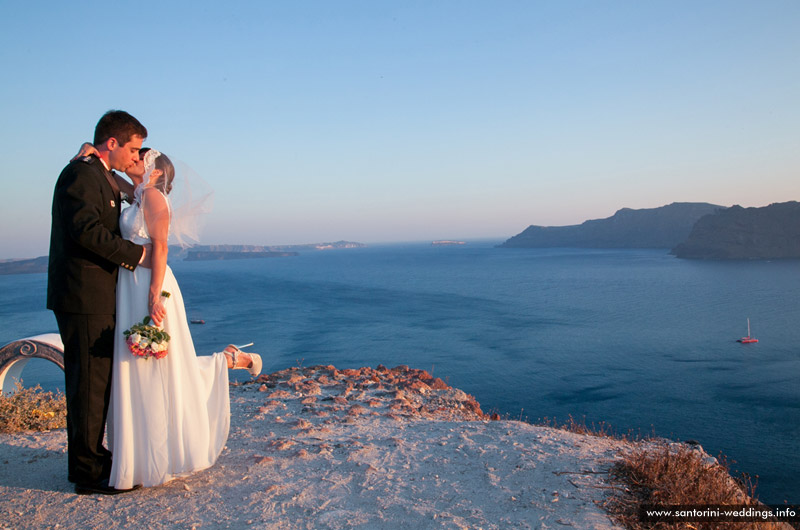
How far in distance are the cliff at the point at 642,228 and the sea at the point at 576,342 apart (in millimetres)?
81826

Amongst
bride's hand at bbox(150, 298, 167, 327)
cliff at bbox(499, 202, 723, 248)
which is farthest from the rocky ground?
cliff at bbox(499, 202, 723, 248)

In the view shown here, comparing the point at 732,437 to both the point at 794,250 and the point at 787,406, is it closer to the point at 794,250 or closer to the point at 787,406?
the point at 787,406

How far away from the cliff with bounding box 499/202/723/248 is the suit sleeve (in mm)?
169796

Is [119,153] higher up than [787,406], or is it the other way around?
[119,153]

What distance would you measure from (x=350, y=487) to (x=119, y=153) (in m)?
2.62

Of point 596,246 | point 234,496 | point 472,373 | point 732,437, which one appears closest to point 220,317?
point 472,373

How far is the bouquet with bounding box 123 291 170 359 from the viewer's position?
2.73m

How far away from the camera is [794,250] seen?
96.8 metres

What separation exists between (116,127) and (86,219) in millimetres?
620

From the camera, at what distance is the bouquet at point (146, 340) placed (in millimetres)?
2729

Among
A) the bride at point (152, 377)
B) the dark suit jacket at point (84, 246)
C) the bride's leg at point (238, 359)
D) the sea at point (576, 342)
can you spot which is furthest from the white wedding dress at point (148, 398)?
the sea at point (576, 342)

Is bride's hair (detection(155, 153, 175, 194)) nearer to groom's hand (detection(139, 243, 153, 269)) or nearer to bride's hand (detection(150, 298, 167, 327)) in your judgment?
groom's hand (detection(139, 243, 153, 269))

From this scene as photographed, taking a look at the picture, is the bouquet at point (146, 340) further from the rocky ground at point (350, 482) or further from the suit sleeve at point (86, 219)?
the rocky ground at point (350, 482)

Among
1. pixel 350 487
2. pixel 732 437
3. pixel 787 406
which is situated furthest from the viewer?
pixel 787 406
